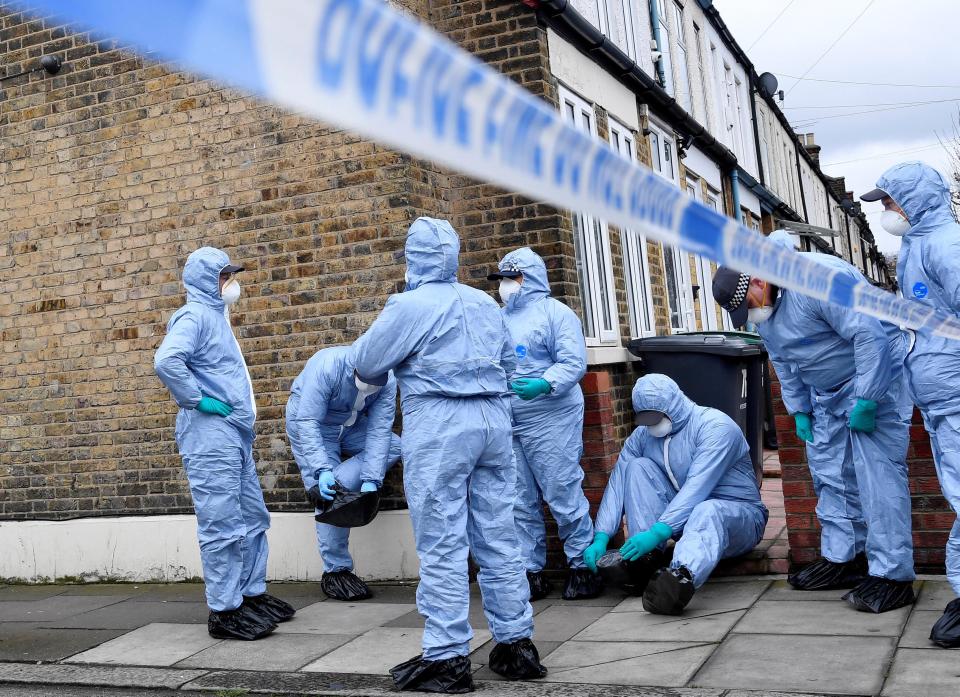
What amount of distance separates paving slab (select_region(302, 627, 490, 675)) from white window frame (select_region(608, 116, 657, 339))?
392 centimetres

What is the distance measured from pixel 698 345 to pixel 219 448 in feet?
12.3

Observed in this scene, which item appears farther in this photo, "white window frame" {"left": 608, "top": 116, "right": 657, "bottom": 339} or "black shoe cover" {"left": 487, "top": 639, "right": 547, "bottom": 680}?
"white window frame" {"left": 608, "top": 116, "right": 657, "bottom": 339}

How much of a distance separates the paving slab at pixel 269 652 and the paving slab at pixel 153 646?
114 millimetres

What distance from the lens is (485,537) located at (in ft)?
14.7

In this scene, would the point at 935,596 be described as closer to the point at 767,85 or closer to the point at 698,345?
the point at 698,345

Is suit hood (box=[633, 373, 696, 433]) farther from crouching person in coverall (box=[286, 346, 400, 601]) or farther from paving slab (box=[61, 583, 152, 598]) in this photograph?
paving slab (box=[61, 583, 152, 598])

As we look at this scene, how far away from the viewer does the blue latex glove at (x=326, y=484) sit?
18.9ft

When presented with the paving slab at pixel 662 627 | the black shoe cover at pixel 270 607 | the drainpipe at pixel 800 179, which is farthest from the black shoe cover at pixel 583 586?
Result: the drainpipe at pixel 800 179

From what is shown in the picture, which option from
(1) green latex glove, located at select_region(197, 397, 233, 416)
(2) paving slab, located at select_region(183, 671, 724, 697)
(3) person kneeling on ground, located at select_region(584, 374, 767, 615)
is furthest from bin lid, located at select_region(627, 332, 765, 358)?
(2) paving slab, located at select_region(183, 671, 724, 697)

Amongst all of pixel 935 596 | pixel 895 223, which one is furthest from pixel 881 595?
pixel 895 223

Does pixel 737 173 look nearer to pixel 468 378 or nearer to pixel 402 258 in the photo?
pixel 402 258

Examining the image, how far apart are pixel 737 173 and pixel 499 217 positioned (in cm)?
883

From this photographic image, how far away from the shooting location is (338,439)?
6488 mm

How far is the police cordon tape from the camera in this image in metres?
1.25
